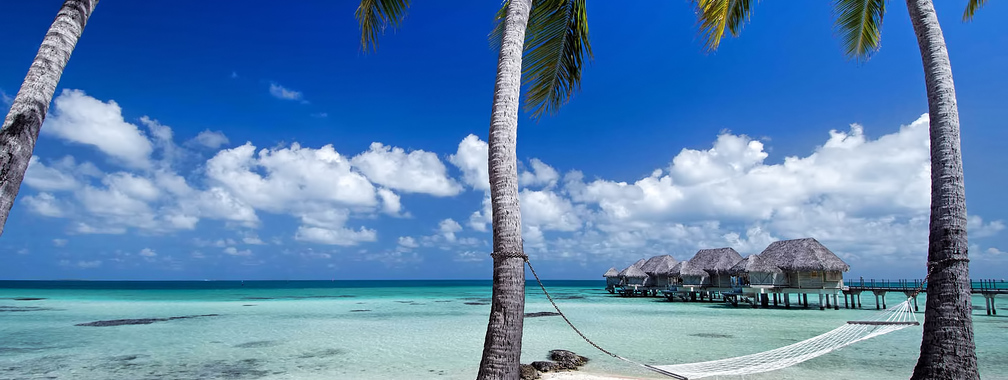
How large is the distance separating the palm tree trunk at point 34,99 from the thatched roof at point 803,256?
22154 mm

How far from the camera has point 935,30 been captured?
14.2 feet

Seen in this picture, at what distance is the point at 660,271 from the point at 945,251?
26.4 metres

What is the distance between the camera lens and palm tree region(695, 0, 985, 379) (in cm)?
385

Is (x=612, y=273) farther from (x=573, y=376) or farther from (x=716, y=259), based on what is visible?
(x=573, y=376)

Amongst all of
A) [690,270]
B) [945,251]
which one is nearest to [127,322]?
[945,251]

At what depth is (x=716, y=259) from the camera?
2584 centimetres

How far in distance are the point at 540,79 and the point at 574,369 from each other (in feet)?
14.2

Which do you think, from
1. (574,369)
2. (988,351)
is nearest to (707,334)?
(988,351)

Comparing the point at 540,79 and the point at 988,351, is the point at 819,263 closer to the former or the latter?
the point at 988,351

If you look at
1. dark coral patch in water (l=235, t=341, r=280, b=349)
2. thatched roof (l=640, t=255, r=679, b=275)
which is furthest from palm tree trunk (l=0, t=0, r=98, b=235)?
thatched roof (l=640, t=255, r=679, b=275)

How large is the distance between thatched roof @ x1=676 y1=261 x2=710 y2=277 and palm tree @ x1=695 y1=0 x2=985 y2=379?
902 inches

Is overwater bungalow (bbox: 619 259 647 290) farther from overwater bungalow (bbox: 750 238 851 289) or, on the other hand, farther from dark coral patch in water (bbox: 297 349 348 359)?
dark coral patch in water (bbox: 297 349 348 359)

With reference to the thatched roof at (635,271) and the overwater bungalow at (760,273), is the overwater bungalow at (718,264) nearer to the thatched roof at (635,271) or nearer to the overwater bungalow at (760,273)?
the overwater bungalow at (760,273)

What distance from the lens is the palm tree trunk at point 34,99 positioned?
2.66 metres
